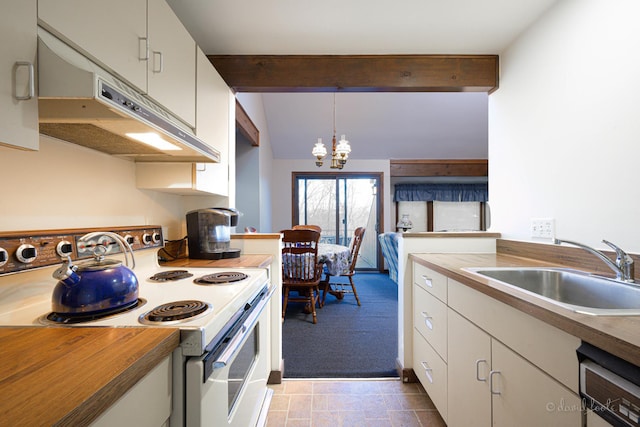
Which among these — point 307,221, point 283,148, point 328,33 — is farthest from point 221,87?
point 307,221

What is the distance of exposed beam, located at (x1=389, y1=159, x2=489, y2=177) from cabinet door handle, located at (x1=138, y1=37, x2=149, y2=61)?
4784 millimetres

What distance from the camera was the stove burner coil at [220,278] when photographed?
1.13 metres

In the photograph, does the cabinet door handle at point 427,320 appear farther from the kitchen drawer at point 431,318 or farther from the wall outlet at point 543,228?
the wall outlet at point 543,228

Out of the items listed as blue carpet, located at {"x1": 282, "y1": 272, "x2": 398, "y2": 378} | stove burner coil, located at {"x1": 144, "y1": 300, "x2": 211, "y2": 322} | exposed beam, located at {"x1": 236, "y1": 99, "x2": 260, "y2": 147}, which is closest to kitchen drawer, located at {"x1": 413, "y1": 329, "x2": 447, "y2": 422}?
blue carpet, located at {"x1": 282, "y1": 272, "x2": 398, "y2": 378}

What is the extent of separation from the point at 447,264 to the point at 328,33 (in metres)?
1.49

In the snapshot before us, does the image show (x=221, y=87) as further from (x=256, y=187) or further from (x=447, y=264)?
(x=256, y=187)

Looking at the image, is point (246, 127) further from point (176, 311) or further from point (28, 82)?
point (176, 311)

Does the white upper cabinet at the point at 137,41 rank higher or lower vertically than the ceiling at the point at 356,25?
lower

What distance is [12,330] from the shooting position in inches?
26.3

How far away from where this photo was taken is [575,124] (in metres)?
1.32

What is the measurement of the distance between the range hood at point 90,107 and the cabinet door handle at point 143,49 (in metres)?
0.13

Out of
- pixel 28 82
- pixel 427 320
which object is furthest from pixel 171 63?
pixel 427 320

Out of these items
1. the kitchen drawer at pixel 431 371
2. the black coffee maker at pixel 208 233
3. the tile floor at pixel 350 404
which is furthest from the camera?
the black coffee maker at pixel 208 233

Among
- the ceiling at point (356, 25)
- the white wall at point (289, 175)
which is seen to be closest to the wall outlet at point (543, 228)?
the ceiling at point (356, 25)
